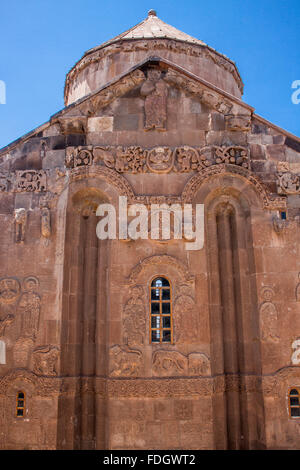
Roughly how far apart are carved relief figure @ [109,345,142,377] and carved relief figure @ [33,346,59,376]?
1457 mm

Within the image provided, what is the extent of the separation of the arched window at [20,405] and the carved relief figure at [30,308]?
1.48m

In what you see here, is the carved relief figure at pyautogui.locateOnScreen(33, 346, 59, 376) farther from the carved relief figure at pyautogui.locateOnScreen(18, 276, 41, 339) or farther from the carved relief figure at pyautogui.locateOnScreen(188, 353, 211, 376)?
the carved relief figure at pyautogui.locateOnScreen(188, 353, 211, 376)

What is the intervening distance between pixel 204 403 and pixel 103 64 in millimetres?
14045

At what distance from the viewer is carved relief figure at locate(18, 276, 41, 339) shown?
1088 cm

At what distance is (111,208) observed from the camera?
38.9ft

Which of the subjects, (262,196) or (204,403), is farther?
(262,196)

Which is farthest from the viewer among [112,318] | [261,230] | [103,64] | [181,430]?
[103,64]

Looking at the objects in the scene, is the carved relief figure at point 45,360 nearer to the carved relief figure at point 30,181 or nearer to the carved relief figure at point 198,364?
the carved relief figure at point 198,364

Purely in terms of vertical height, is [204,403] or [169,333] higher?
[169,333]

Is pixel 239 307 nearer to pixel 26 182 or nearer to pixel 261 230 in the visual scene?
pixel 261 230

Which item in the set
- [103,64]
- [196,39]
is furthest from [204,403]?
[196,39]

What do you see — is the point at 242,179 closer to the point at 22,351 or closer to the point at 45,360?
the point at 45,360

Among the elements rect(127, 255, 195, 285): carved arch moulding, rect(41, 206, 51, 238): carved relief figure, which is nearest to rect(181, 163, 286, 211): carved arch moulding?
rect(127, 255, 195, 285): carved arch moulding

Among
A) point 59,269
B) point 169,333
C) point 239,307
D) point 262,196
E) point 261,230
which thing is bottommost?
point 169,333
